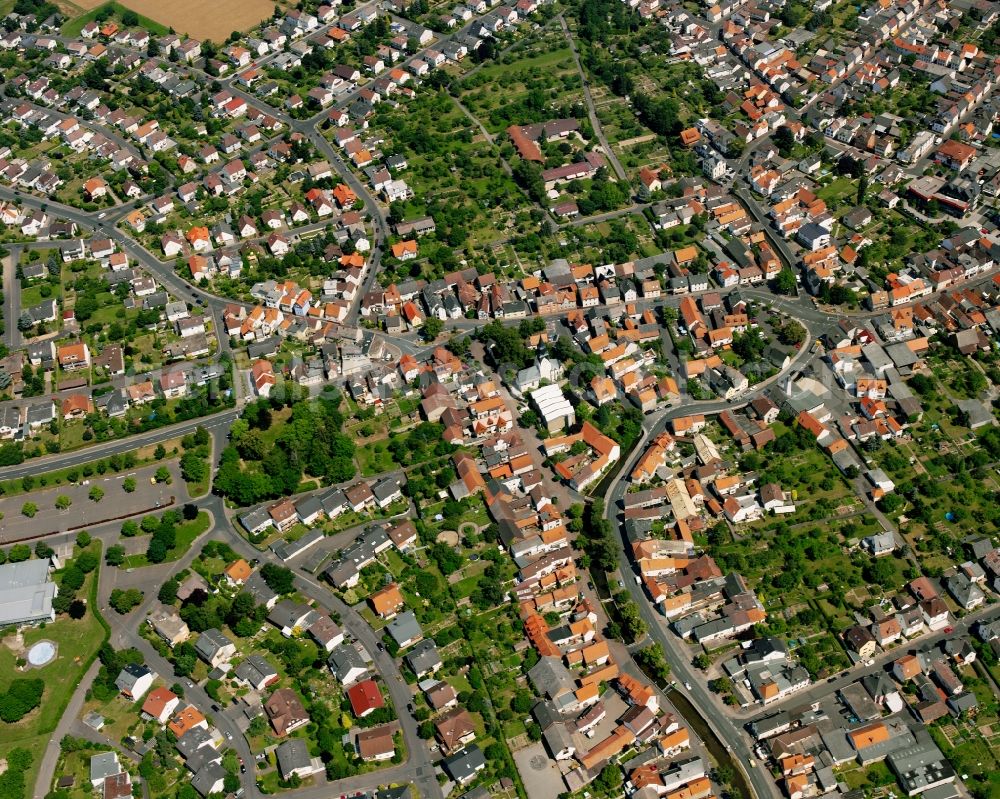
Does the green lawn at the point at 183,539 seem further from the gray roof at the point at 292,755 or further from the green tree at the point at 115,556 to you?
the gray roof at the point at 292,755

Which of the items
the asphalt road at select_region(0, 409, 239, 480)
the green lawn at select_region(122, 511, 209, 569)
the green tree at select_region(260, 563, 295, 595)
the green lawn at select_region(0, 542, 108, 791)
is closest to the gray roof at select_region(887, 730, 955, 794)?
the green tree at select_region(260, 563, 295, 595)

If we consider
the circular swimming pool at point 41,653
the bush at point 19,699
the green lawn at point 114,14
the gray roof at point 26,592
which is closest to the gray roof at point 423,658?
the bush at point 19,699

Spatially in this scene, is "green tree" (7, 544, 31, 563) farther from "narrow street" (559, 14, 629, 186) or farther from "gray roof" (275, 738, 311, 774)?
→ "narrow street" (559, 14, 629, 186)

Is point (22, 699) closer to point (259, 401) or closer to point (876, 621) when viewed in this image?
point (259, 401)

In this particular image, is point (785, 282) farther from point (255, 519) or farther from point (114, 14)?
point (114, 14)

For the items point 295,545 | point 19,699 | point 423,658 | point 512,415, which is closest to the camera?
point 19,699

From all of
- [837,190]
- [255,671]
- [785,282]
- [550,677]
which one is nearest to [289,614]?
[255,671]

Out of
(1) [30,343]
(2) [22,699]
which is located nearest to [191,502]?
(2) [22,699]
